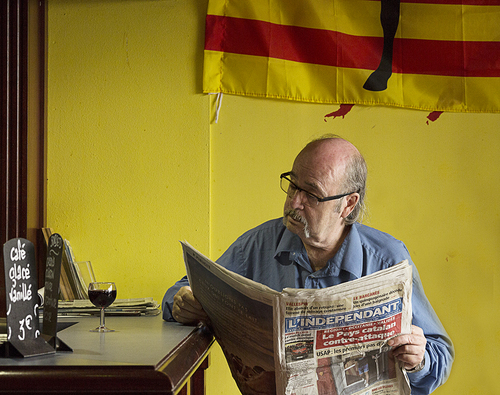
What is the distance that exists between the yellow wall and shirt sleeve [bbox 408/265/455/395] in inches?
31.7

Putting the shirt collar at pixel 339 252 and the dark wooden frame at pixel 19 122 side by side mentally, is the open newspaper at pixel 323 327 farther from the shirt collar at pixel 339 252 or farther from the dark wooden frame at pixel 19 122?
the dark wooden frame at pixel 19 122

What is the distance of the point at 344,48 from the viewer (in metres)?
1.96

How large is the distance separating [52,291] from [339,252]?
2.45 feet

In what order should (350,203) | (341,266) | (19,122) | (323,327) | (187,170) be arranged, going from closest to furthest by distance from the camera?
1. (323,327)
2. (341,266)
3. (350,203)
4. (19,122)
5. (187,170)

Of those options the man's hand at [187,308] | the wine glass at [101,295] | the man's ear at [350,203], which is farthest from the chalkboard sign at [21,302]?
the man's ear at [350,203]

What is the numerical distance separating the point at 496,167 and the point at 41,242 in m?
1.89

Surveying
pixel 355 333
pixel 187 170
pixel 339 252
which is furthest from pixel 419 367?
pixel 187 170

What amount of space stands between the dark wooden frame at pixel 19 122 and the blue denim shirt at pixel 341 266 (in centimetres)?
75

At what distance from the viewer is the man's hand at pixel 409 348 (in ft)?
3.15

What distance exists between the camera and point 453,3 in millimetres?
1996

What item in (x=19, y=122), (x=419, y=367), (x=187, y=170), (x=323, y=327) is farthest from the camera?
(x=187, y=170)

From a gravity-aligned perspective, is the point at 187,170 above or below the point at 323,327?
above

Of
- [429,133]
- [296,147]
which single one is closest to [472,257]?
[429,133]

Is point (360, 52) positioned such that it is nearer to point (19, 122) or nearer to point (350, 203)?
point (350, 203)
